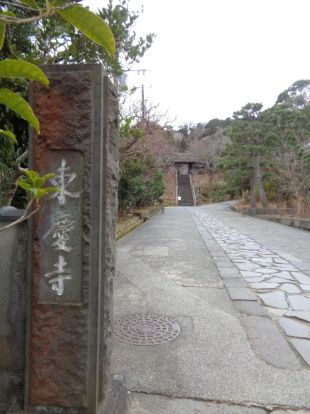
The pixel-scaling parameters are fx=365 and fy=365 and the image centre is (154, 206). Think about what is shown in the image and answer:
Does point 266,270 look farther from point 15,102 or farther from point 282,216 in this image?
point 282,216

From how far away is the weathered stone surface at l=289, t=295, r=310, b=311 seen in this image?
4338mm

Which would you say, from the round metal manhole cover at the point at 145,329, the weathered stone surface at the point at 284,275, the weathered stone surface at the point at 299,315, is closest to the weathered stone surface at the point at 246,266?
the weathered stone surface at the point at 284,275

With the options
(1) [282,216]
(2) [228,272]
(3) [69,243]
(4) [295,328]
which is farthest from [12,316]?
(1) [282,216]

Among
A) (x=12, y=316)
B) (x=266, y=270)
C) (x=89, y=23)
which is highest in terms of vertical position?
(x=89, y=23)

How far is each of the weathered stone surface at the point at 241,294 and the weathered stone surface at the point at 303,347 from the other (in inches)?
49.8

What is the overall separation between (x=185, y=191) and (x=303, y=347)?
1557 inches

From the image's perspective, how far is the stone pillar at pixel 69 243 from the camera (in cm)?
192

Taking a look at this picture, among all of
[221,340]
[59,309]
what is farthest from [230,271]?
[59,309]

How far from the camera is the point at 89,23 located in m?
1.14

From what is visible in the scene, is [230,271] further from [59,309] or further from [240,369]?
[59,309]

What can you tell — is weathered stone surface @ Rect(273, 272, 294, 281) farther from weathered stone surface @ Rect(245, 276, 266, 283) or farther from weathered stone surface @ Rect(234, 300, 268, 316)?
weathered stone surface @ Rect(234, 300, 268, 316)

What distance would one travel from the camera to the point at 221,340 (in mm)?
3342

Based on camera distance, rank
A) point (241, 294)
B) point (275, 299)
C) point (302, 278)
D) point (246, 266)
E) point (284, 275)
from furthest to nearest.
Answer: point (246, 266) → point (284, 275) → point (302, 278) → point (241, 294) → point (275, 299)

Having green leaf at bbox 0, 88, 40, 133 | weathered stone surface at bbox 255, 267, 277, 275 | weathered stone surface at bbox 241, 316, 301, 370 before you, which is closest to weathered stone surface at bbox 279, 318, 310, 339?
weathered stone surface at bbox 241, 316, 301, 370
